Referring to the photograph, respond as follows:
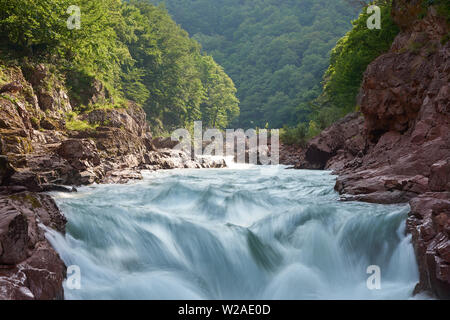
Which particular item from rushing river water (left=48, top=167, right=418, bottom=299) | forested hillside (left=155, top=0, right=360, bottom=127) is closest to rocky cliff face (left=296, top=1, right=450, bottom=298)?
rushing river water (left=48, top=167, right=418, bottom=299)

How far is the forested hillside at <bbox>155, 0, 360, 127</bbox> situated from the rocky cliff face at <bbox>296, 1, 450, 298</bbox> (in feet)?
152

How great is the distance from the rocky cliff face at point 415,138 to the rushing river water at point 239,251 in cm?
62

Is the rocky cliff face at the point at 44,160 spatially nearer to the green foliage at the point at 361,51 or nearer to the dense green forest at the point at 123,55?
the dense green forest at the point at 123,55

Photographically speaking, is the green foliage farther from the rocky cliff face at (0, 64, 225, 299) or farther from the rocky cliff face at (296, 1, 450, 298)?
the rocky cliff face at (0, 64, 225, 299)

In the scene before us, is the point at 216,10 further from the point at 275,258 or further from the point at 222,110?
the point at 275,258

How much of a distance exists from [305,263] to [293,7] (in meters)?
103

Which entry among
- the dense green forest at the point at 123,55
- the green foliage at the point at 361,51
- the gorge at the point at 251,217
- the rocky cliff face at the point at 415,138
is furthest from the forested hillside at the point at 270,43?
the gorge at the point at 251,217

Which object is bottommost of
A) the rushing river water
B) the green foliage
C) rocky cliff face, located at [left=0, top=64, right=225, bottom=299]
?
the rushing river water

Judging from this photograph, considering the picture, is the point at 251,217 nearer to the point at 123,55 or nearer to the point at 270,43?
the point at 123,55

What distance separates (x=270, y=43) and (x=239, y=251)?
3299 inches

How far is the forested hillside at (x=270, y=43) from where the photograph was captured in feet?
228

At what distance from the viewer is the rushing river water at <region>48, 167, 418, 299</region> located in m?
5.22
